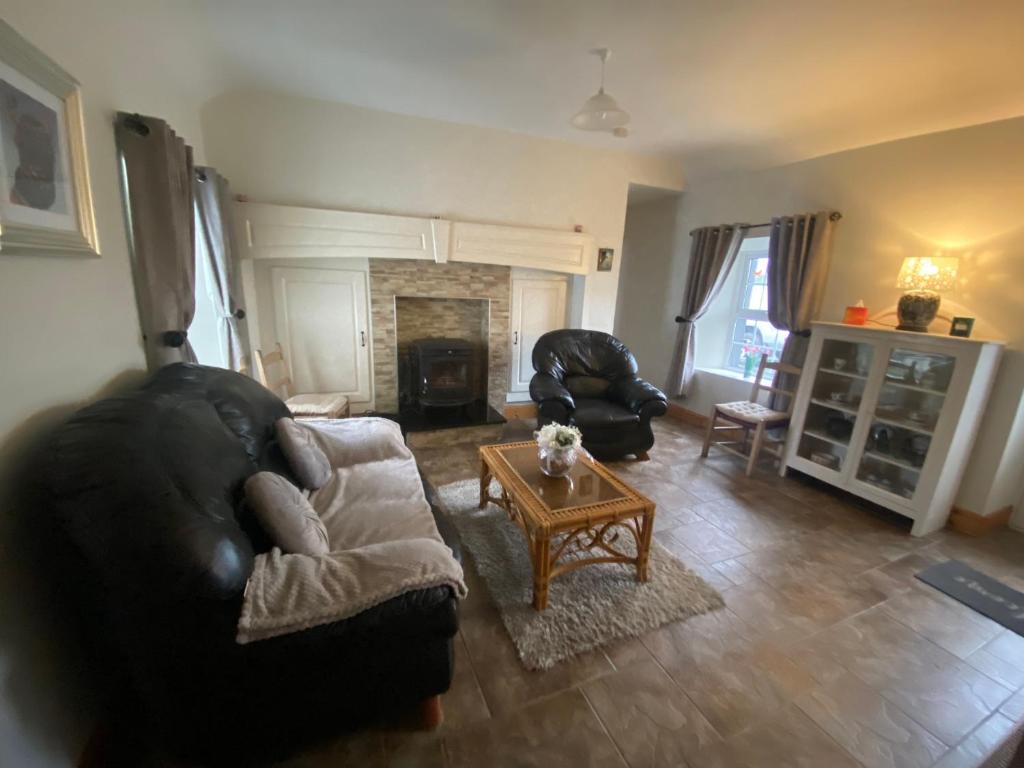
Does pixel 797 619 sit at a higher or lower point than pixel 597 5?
lower

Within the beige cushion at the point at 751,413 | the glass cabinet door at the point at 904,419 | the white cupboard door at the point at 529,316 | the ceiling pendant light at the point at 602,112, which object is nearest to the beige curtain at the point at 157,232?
the ceiling pendant light at the point at 602,112

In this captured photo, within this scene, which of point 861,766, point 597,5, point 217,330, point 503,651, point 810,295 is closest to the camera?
point 861,766

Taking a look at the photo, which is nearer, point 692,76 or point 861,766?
point 861,766

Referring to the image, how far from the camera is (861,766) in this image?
1313 millimetres

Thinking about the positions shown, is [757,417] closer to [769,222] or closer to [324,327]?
[769,222]

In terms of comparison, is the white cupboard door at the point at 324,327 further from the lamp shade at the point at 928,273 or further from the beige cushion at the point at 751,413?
the lamp shade at the point at 928,273

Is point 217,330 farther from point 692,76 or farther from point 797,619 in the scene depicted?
point 797,619

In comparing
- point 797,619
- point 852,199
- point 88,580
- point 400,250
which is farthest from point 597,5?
point 797,619

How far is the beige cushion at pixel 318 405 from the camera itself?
3.00 meters

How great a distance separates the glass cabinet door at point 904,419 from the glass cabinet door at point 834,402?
14 centimetres

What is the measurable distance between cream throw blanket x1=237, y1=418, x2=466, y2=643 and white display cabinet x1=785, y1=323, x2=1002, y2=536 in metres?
2.98

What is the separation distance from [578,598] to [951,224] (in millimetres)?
3268

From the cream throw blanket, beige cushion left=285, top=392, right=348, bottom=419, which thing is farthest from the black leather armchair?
the cream throw blanket

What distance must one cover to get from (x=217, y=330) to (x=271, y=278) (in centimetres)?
73
